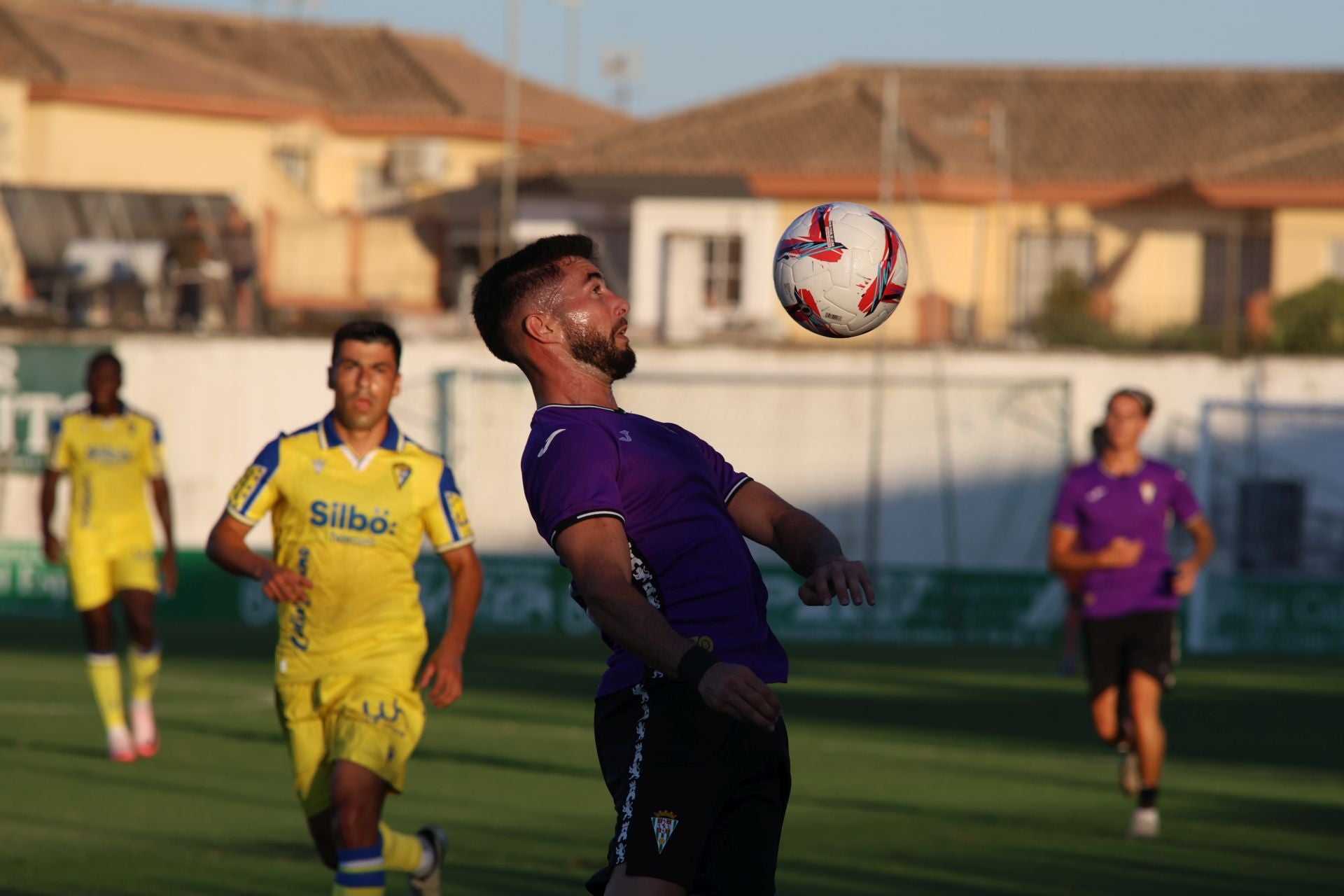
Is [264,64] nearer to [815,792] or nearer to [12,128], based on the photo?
[12,128]

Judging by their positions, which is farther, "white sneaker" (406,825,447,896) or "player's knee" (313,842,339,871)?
"white sneaker" (406,825,447,896)

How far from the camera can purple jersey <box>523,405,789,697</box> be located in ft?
15.0

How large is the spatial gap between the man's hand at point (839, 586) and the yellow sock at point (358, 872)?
117 inches

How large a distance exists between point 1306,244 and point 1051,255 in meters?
4.55

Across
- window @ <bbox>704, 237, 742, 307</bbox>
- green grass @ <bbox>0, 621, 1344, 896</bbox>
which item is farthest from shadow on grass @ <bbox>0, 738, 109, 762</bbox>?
window @ <bbox>704, 237, 742, 307</bbox>

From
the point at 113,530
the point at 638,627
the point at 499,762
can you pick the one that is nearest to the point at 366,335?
the point at 638,627

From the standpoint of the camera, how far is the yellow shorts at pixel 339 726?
7.29m

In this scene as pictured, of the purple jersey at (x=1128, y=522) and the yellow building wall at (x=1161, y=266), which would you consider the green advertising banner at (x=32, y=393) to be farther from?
the yellow building wall at (x=1161, y=266)

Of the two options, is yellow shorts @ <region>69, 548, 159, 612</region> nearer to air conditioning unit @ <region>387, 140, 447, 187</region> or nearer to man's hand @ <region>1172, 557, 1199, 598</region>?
man's hand @ <region>1172, 557, 1199, 598</region>

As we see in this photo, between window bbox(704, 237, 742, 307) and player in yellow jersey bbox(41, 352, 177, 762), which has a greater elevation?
window bbox(704, 237, 742, 307)

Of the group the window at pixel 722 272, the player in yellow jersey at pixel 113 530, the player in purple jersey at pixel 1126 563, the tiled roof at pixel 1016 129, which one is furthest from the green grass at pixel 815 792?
the tiled roof at pixel 1016 129

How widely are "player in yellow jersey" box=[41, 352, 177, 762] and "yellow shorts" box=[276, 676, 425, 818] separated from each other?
5.22 meters

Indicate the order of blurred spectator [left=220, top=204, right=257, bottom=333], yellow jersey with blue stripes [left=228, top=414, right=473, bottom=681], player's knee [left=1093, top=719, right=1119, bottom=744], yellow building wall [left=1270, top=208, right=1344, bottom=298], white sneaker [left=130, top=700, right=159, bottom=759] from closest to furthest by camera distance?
yellow jersey with blue stripes [left=228, top=414, right=473, bottom=681]
player's knee [left=1093, top=719, right=1119, bottom=744]
white sneaker [left=130, top=700, right=159, bottom=759]
blurred spectator [left=220, top=204, right=257, bottom=333]
yellow building wall [left=1270, top=208, right=1344, bottom=298]

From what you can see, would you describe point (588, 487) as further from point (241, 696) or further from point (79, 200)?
point (79, 200)
